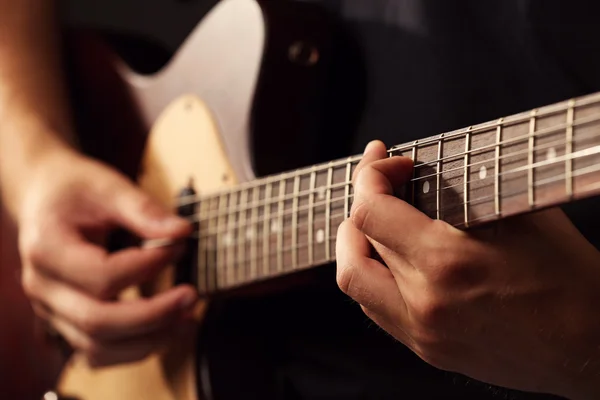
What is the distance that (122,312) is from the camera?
0.71 metres

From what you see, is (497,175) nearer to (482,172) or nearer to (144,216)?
(482,172)

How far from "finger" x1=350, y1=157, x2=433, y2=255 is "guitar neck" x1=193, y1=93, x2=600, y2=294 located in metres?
0.02

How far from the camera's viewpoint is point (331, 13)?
72 centimetres

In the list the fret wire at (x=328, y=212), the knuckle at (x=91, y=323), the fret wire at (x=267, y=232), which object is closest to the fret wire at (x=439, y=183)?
the fret wire at (x=328, y=212)

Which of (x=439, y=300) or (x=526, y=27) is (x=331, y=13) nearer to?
(x=526, y=27)

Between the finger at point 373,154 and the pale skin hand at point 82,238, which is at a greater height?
the finger at point 373,154

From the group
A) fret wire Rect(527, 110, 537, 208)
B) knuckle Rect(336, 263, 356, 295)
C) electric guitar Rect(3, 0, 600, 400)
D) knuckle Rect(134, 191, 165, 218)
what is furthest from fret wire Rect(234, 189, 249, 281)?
fret wire Rect(527, 110, 537, 208)

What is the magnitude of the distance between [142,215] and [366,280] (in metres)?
0.36

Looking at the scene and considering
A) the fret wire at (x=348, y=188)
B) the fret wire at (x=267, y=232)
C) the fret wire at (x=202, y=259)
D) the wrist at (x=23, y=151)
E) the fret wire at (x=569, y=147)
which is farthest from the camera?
the wrist at (x=23, y=151)

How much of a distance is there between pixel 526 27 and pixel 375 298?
27cm

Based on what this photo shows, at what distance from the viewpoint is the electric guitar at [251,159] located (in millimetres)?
365

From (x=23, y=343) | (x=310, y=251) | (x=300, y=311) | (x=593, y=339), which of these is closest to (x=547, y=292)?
(x=593, y=339)

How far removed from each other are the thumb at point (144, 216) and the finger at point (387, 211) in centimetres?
32

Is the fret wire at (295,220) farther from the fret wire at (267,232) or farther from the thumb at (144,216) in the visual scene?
the thumb at (144,216)
